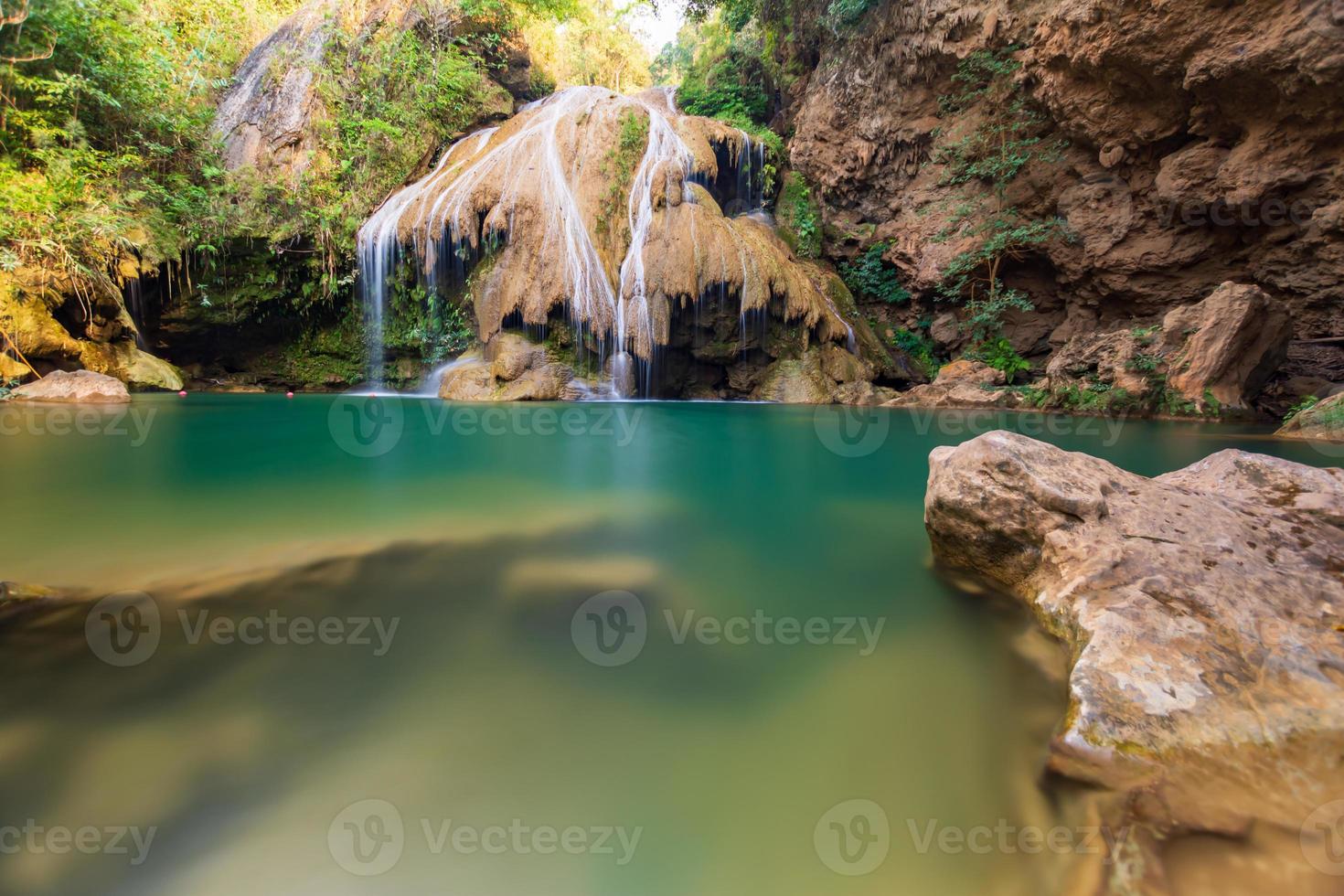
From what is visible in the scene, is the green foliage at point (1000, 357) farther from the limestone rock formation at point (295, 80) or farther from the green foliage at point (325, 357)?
the green foliage at point (325, 357)

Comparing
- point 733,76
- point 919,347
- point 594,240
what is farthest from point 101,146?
point 919,347

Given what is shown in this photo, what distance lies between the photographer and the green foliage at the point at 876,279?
13.2 m

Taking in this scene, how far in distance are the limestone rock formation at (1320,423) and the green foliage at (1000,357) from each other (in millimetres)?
4713

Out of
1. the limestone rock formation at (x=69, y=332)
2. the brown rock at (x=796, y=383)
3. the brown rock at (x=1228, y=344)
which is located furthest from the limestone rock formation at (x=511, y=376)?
the brown rock at (x=1228, y=344)

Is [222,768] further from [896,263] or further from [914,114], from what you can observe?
[914,114]

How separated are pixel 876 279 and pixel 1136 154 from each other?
5.09 meters

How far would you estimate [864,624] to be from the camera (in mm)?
1819

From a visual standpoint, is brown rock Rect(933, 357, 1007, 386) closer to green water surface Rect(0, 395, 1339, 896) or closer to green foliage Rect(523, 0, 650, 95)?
green water surface Rect(0, 395, 1339, 896)

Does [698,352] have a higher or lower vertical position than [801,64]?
lower

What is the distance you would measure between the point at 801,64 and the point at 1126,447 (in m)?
14.3

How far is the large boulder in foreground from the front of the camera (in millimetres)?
1061

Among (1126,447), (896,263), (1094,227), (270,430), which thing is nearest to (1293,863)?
(1126,447)

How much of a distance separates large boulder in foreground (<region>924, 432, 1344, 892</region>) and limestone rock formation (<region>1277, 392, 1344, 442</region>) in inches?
228

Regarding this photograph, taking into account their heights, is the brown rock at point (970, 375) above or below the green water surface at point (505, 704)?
above
